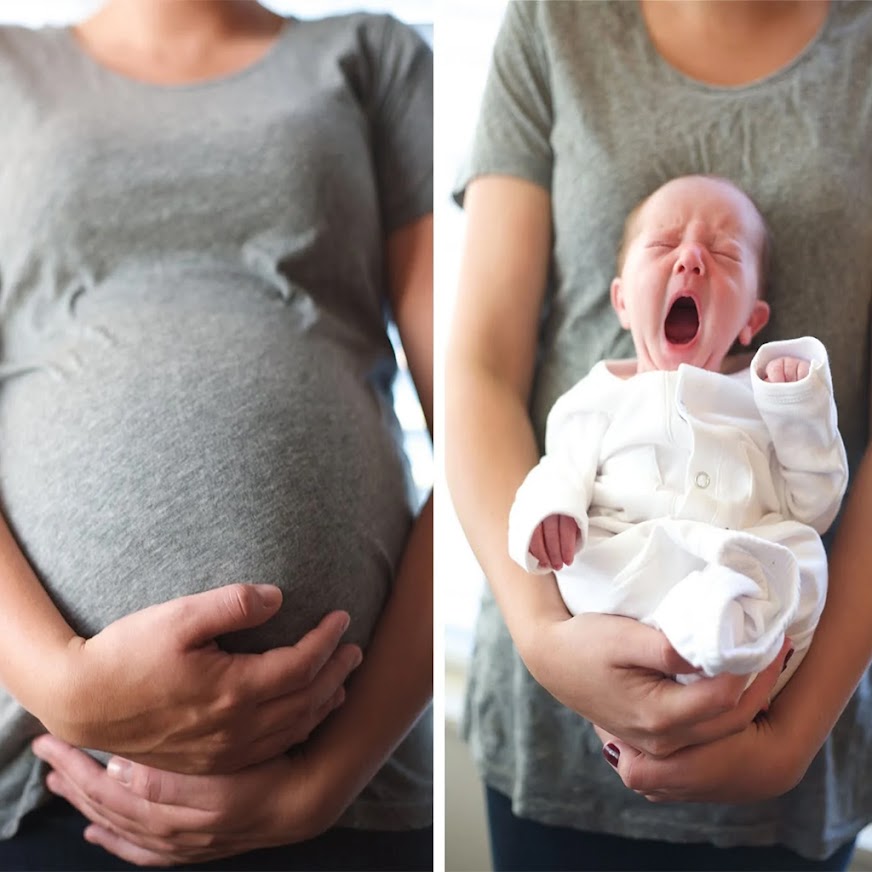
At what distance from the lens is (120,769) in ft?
2.06

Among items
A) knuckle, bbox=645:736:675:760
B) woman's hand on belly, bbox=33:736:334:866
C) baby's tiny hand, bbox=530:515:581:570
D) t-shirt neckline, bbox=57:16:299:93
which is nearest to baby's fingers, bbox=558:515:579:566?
baby's tiny hand, bbox=530:515:581:570

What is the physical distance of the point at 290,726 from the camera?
63cm

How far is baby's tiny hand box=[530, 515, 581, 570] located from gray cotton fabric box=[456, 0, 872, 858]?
0.46 feet

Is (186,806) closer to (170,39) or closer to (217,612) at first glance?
(217,612)

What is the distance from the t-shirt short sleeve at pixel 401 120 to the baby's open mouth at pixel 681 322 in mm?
250

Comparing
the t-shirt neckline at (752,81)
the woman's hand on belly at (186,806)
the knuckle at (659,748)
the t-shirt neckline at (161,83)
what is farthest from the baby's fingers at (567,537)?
the t-shirt neckline at (161,83)

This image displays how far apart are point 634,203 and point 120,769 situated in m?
0.56

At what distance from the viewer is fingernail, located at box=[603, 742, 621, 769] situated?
605 mm

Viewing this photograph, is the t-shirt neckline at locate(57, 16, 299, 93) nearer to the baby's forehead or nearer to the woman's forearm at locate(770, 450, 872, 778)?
the baby's forehead

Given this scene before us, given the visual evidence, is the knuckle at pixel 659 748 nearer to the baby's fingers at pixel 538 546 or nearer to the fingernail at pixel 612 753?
the fingernail at pixel 612 753

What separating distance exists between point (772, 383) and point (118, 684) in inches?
18.5

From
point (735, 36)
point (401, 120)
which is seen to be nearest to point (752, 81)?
point (735, 36)

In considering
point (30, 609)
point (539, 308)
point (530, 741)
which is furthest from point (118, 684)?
point (539, 308)

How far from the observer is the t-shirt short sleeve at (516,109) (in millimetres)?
699
